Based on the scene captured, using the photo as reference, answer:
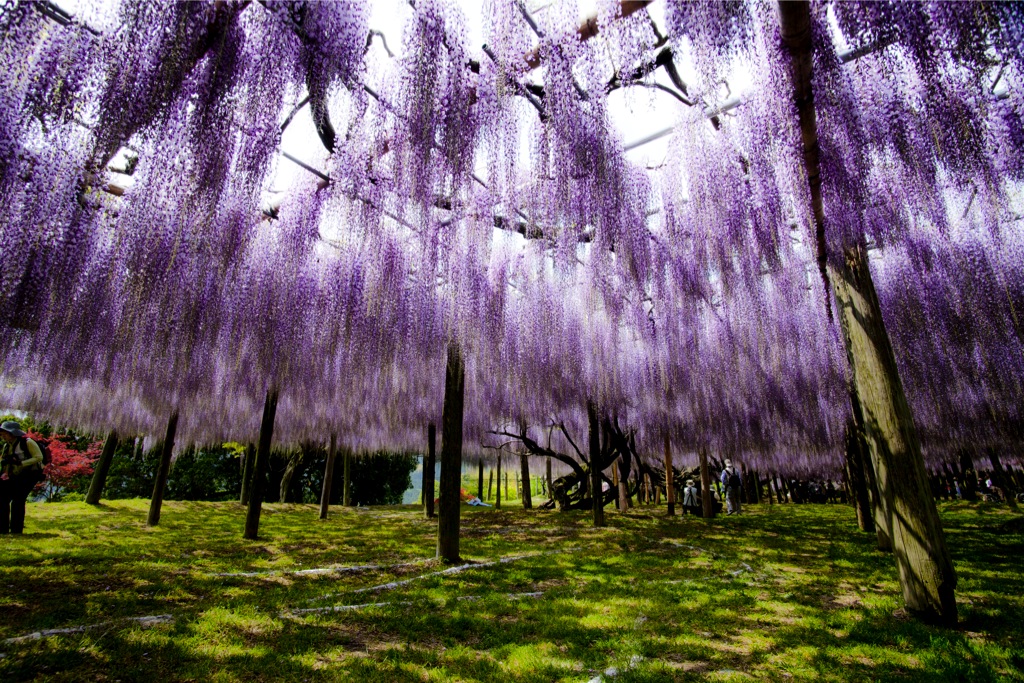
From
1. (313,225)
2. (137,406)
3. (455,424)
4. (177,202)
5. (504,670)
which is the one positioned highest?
(313,225)

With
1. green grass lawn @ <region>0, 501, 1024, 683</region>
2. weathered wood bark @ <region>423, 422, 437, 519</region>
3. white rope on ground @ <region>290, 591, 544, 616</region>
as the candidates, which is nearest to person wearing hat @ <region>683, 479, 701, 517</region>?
green grass lawn @ <region>0, 501, 1024, 683</region>

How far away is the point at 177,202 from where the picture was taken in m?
5.56

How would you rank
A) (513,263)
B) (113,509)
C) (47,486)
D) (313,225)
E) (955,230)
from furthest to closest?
(47,486) → (113,509) → (513,263) → (955,230) → (313,225)

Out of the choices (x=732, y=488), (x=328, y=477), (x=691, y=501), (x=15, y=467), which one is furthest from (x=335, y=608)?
(x=732, y=488)

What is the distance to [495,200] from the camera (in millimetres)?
6105

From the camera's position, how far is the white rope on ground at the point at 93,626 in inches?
137

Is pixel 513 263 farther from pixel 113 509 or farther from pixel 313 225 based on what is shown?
pixel 113 509

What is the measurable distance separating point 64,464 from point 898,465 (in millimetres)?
26299

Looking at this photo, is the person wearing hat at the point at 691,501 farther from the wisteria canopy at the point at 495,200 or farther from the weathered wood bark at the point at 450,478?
the weathered wood bark at the point at 450,478

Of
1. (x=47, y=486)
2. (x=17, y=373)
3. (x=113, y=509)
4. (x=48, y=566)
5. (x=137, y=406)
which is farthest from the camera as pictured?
(x=47, y=486)

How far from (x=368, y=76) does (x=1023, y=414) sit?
20440 mm

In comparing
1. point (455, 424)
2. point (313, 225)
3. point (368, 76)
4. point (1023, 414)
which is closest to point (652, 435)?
point (1023, 414)

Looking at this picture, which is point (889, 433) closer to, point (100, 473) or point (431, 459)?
point (431, 459)

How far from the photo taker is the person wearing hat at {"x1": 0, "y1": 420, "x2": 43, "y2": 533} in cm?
697
